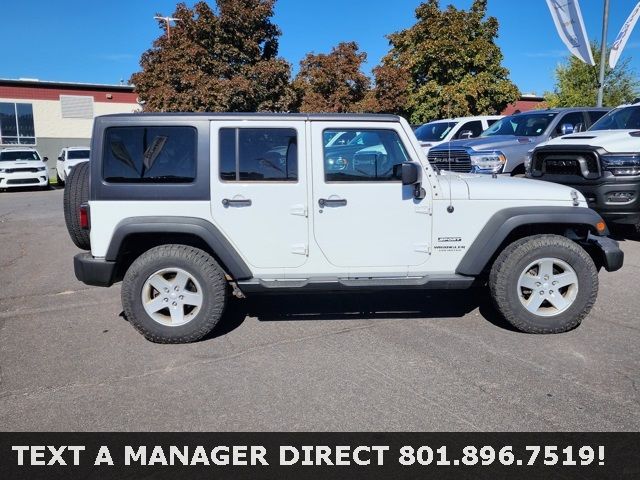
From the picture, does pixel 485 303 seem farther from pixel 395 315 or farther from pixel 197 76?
pixel 197 76

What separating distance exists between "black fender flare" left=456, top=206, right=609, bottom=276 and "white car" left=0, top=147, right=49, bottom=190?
20.2 metres

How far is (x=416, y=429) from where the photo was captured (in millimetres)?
3178

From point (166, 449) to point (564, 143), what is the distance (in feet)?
24.1

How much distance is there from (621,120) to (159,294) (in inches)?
317

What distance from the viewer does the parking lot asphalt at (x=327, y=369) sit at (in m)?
3.33

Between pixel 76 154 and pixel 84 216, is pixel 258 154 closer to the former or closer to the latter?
pixel 84 216

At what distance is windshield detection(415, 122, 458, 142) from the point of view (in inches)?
532

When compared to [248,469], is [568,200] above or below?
above

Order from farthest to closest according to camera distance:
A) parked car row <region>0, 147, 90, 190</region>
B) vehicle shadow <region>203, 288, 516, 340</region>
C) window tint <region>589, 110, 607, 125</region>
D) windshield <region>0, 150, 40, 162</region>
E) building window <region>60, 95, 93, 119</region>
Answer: building window <region>60, 95, 93, 119</region>
windshield <region>0, 150, 40, 162</region>
parked car row <region>0, 147, 90, 190</region>
window tint <region>589, 110, 607, 125</region>
vehicle shadow <region>203, 288, 516, 340</region>

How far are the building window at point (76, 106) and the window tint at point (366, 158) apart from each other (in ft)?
113

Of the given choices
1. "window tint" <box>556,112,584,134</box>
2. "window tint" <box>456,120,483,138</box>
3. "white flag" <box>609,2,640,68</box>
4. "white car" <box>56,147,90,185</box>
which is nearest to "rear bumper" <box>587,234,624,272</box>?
"window tint" <box>556,112,584,134</box>

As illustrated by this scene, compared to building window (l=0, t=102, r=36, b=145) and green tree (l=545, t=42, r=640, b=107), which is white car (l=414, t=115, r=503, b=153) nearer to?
green tree (l=545, t=42, r=640, b=107)

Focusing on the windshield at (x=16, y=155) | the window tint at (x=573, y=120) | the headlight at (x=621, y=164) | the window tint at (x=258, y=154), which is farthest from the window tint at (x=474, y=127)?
the windshield at (x=16, y=155)

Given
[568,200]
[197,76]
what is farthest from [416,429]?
[197,76]
